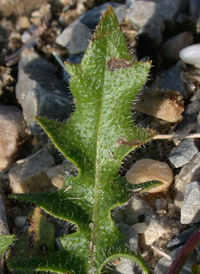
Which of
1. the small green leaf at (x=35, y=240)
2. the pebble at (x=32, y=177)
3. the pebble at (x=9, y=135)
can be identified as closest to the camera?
the small green leaf at (x=35, y=240)

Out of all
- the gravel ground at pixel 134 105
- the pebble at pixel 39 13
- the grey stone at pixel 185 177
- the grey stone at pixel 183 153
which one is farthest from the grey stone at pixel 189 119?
the pebble at pixel 39 13

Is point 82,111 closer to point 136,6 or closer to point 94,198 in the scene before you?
point 94,198

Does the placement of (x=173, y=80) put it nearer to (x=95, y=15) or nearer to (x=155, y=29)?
(x=155, y=29)

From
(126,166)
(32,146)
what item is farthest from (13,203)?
(126,166)

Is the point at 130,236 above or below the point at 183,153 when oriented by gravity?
below

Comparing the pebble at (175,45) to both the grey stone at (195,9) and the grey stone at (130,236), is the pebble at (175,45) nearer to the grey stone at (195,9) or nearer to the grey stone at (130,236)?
the grey stone at (195,9)

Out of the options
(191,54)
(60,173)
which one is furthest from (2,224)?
(191,54)
